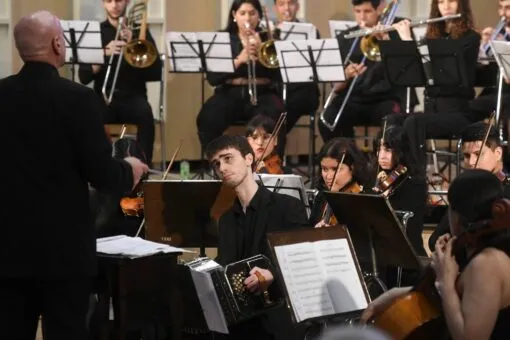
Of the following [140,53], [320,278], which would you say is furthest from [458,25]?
[320,278]

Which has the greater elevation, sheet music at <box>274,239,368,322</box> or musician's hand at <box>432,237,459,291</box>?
musician's hand at <box>432,237,459,291</box>

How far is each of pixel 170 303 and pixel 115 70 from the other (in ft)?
13.6

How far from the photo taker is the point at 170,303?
13.7ft

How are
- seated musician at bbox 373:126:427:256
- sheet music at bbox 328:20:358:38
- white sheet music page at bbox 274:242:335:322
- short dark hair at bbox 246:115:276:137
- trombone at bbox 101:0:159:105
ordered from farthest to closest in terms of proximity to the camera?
sheet music at bbox 328:20:358:38, trombone at bbox 101:0:159:105, short dark hair at bbox 246:115:276:137, seated musician at bbox 373:126:427:256, white sheet music page at bbox 274:242:335:322

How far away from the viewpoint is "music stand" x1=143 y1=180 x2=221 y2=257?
466cm

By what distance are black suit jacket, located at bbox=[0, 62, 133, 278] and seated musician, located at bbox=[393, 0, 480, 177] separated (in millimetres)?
4085

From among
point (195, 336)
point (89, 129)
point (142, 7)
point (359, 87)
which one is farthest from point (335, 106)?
point (89, 129)

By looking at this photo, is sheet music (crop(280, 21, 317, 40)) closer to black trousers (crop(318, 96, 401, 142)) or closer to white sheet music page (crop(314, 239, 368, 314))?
black trousers (crop(318, 96, 401, 142))

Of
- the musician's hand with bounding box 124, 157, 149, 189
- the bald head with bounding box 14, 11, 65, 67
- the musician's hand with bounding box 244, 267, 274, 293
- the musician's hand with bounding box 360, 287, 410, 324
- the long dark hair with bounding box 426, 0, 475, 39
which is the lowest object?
the musician's hand with bounding box 244, 267, 274, 293

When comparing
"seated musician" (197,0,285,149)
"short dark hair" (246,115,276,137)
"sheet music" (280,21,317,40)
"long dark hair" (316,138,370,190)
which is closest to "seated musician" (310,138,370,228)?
"long dark hair" (316,138,370,190)

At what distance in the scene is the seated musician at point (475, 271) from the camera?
2.83 metres

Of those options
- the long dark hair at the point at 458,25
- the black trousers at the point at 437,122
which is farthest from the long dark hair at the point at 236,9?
the black trousers at the point at 437,122

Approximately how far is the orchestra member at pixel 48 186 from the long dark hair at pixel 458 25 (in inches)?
189

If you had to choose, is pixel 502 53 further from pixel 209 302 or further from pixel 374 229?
pixel 209 302
